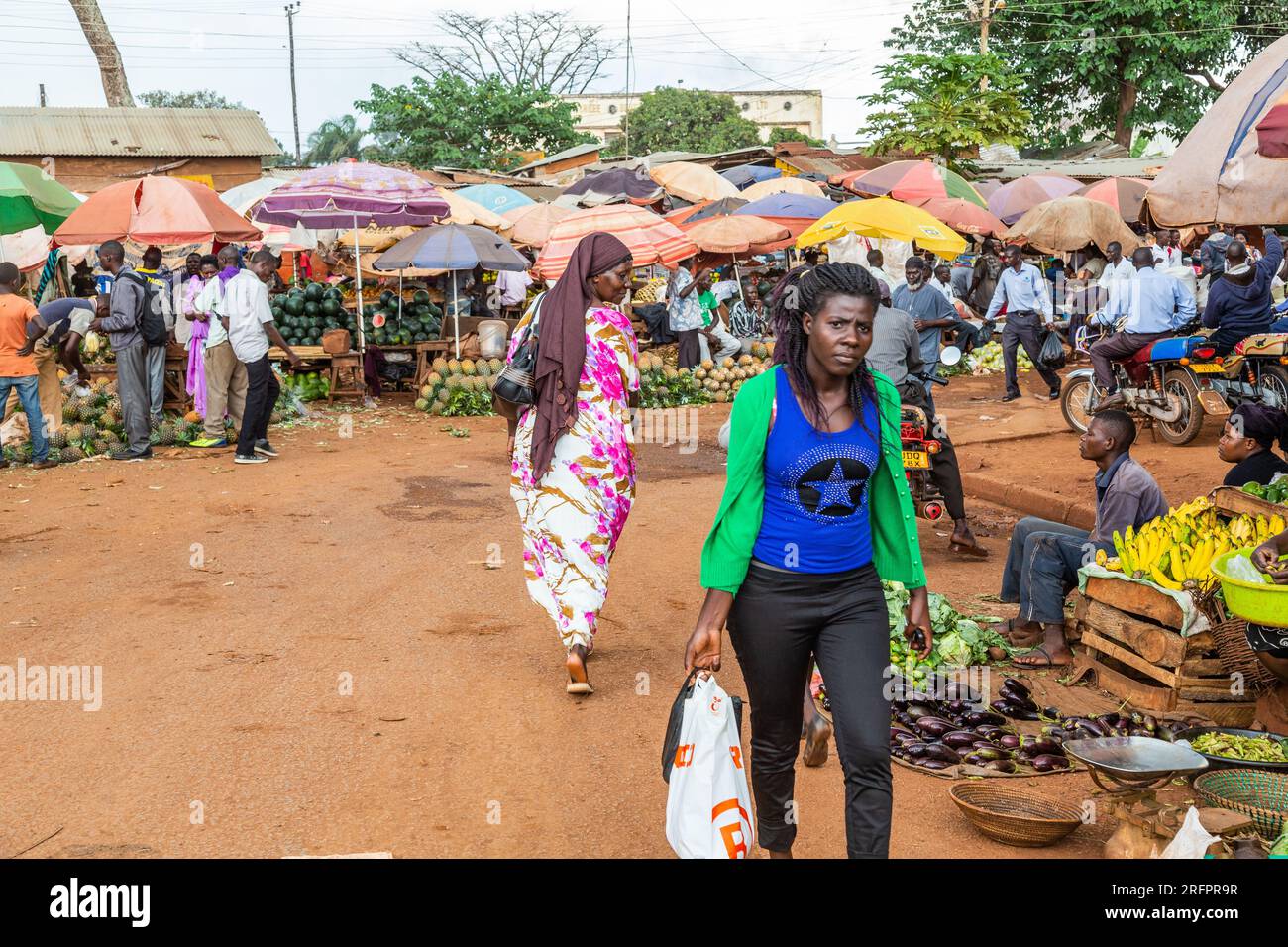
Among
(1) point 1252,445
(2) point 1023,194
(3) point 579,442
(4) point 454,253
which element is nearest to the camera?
(3) point 579,442

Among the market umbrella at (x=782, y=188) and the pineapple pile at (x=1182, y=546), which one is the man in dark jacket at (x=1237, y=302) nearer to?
the pineapple pile at (x=1182, y=546)

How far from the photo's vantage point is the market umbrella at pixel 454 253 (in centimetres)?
1597

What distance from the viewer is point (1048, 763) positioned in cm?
485

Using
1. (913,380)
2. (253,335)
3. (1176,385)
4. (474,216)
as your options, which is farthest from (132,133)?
(913,380)

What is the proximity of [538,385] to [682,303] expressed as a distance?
42.1 feet

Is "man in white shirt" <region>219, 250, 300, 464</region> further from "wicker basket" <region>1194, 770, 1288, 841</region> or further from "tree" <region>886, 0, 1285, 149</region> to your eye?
"tree" <region>886, 0, 1285, 149</region>

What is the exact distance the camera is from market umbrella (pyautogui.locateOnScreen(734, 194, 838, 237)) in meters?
Answer: 19.4

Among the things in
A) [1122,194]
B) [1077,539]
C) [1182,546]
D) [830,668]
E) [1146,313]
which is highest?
[1122,194]

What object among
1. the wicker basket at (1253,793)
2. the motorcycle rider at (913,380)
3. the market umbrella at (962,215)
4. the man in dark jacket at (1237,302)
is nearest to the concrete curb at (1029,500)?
the motorcycle rider at (913,380)

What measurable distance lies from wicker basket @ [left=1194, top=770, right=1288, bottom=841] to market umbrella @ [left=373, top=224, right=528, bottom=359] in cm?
1302

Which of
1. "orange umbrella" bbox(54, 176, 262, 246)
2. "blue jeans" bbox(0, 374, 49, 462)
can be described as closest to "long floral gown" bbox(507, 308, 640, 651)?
"blue jeans" bbox(0, 374, 49, 462)

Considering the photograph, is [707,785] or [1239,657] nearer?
[707,785]

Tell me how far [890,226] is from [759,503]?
11.5 metres

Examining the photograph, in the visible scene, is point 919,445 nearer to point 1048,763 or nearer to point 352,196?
point 1048,763
